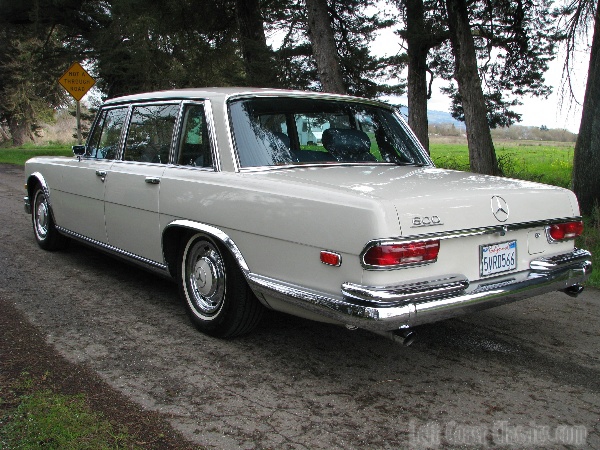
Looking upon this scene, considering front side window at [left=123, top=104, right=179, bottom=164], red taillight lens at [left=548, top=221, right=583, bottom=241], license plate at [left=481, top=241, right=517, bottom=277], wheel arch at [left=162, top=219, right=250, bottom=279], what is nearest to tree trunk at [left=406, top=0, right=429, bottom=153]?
front side window at [left=123, top=104, right=179, bottom=164]

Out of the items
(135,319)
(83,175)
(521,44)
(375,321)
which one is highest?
(521,44)

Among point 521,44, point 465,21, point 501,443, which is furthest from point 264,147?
point 521,44

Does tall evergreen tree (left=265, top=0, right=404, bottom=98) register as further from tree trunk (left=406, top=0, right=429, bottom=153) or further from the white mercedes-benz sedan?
the white mercedes-benz sedan

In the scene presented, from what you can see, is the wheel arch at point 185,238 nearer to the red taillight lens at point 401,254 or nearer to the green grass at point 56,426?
the red taillight lens at point 401,254

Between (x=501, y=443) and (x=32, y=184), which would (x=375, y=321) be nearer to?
(x=501, y=443)

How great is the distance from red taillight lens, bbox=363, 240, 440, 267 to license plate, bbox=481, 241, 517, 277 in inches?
17.3

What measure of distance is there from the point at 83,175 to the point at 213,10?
36.8 feet

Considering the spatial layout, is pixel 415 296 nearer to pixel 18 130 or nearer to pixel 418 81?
pixel 418 81

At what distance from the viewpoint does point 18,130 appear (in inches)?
1372

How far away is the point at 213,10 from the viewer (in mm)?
15656

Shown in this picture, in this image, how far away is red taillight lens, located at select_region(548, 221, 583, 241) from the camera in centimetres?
389

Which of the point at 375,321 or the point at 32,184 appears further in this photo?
the point at 32,184

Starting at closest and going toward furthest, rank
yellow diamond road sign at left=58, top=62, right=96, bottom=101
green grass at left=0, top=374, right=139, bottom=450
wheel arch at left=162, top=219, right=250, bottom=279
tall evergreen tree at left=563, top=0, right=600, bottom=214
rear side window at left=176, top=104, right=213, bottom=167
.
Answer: green grass at left=0, top=374, right=139, bottom=450
wheel arch at left=162, top=219, right=250, bottom=279
rear side window at left=176, top=104, right=213, bottom=167
tall evergreen tree at left=563, top=0, right=600, bottom=214
yellow diamond road sign at left=58, top=62, right=96, bottom=101

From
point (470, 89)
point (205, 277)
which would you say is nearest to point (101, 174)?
point (205, 277)
